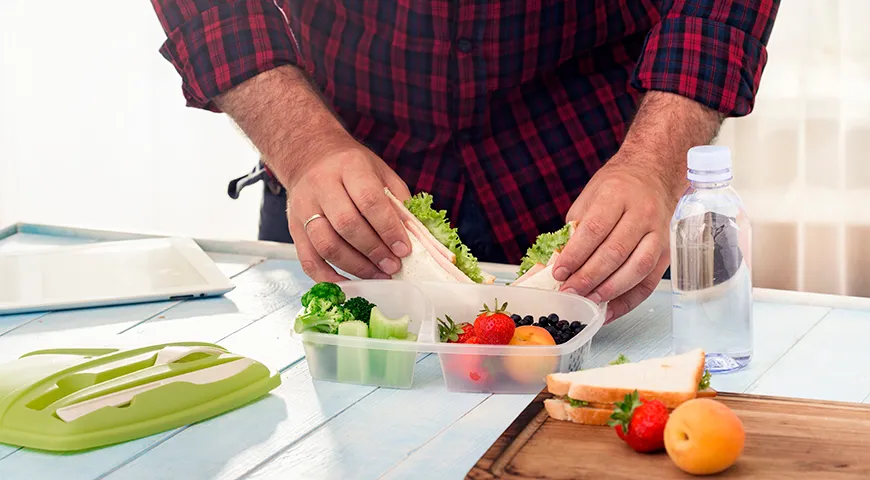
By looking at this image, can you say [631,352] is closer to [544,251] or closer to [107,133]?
[544,251]

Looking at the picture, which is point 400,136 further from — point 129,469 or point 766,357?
Answer: point 129,469

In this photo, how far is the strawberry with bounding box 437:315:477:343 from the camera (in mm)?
1401

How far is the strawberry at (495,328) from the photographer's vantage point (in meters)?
1.35

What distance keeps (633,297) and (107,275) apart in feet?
3.15

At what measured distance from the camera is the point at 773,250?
12.1 ft

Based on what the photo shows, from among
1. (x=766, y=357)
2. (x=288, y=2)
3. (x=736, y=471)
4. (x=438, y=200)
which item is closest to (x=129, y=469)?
(x=736, y=471)

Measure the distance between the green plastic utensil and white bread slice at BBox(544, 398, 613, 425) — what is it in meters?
0.40

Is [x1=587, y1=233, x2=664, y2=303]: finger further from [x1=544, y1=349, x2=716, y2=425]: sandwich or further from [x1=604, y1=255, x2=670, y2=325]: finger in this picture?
[x1=544, y1=349, x2=716, y2=425]: sandwich

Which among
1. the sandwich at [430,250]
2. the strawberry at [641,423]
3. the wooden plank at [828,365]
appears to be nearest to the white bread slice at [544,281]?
the sandwich at [430,250]

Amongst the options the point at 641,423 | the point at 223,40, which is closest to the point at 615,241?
the point at 641,423

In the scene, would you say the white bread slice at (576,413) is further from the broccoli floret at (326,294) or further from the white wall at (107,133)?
the white wall at (107,133)

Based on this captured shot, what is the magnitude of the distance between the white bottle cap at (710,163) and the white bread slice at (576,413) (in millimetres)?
337

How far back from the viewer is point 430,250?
1.62 m

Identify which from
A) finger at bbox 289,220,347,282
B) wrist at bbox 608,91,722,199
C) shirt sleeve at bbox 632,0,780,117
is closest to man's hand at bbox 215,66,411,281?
finger at bbox 289,220,347,282
